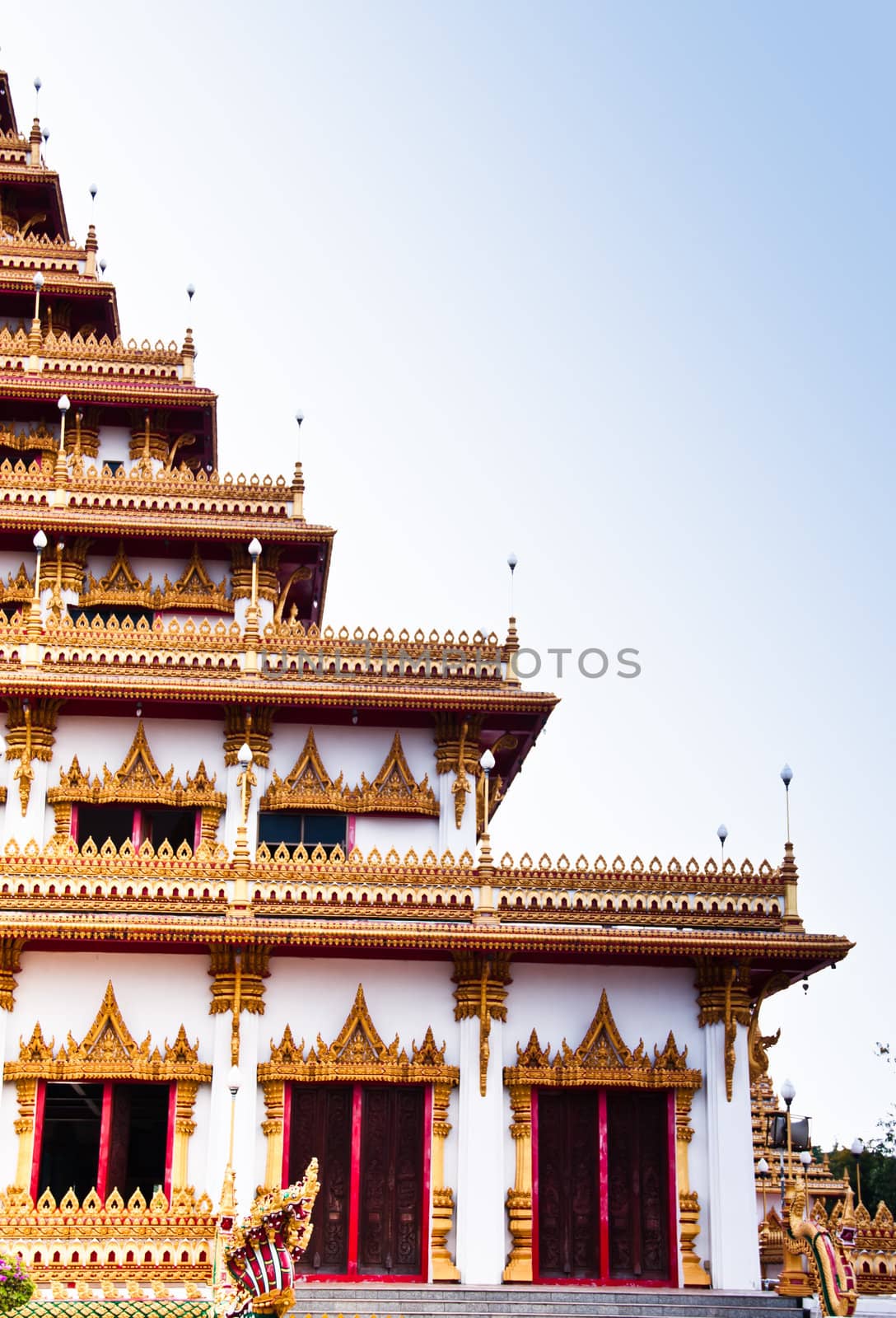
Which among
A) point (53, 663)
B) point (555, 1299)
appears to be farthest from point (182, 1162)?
point (53, 663)

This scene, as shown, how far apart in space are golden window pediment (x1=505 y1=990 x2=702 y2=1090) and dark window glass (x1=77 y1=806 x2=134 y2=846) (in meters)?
7.41

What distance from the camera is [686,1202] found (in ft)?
82.4

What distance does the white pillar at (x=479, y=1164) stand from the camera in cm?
2459

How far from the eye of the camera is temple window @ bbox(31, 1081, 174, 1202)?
987 inches

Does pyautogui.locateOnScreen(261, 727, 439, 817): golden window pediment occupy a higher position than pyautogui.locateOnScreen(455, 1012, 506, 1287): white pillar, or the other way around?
pyautogui.locateOnScreen(261, 727, 439, 817): golden window pediment

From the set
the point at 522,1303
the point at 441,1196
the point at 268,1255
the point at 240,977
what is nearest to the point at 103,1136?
the point at 240,977

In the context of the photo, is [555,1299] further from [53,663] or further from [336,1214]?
[53,663]

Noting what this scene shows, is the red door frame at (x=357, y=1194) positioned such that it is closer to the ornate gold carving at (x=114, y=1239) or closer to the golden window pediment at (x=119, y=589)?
the ornate gold carving at (x=114, y=1239)

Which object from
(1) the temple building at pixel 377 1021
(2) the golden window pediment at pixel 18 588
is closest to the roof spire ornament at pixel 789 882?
(1) the temple building at pixel 377 1021

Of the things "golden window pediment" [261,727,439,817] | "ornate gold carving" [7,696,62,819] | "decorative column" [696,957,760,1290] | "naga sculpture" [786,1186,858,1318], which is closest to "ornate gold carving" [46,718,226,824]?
"ornate gold carving" [7,696,62,819]

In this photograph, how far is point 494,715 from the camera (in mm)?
28953

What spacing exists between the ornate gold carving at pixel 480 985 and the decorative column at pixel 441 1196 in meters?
1.13

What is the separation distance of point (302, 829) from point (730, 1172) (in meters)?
8.60

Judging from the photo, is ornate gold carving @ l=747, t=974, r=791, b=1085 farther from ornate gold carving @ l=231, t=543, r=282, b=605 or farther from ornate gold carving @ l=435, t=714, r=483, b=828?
ornate gold carving @ l=231, t=543, r=282, b=605
